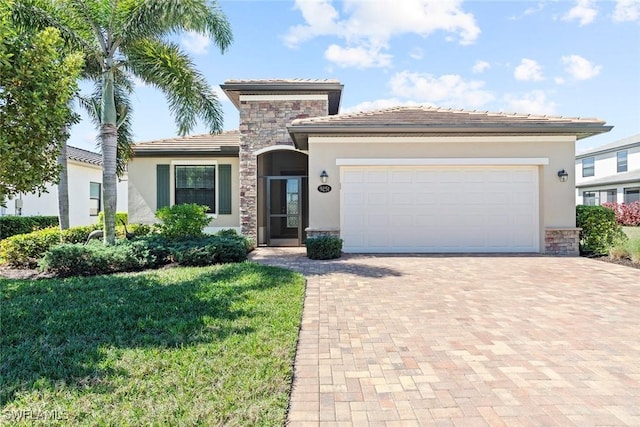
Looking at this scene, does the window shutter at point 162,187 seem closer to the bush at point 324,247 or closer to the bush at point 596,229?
the bush at point 324,247

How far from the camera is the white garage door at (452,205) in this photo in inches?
434

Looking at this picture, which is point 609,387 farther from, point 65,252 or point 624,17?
point 624,17

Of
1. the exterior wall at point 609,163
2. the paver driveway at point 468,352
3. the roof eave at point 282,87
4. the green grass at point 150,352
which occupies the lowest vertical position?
the paver driveway at point 468,352

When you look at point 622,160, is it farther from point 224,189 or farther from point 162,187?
point 162,187

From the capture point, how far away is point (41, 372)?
3.33 m

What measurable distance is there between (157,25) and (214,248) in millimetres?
5711

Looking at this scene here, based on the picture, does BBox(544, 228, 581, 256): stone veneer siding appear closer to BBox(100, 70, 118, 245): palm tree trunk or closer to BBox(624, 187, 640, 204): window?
BBox(100, 70, 118, 245): palm tree trunk

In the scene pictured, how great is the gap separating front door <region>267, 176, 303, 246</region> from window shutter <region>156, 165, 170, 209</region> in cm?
418

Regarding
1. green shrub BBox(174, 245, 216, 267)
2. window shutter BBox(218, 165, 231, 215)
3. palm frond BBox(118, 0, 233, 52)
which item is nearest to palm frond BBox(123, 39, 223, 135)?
palm frond BBox(118, 0, 233, 52)

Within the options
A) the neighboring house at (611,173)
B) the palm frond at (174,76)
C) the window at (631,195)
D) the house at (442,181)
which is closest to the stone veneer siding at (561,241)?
the house at (442,181)

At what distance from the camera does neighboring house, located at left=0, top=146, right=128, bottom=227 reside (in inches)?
652

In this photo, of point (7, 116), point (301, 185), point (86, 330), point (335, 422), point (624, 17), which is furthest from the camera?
point (301, 185)

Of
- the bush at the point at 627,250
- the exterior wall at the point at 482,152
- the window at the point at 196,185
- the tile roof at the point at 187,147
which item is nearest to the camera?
the bush at the point at 627,250

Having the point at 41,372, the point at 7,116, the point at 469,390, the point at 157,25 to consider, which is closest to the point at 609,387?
the point at 469,390
